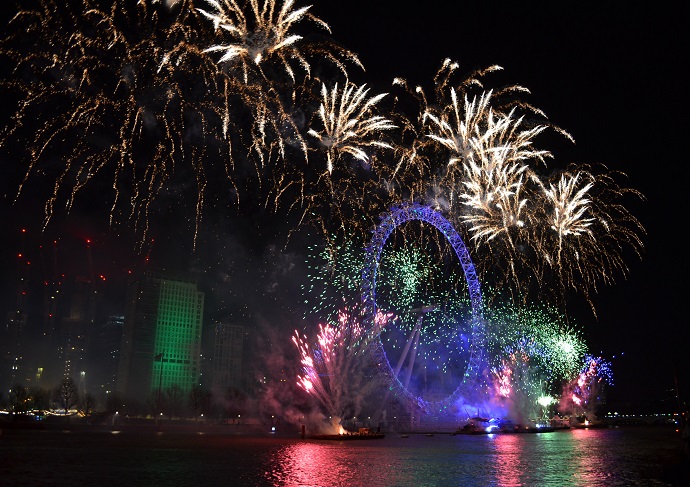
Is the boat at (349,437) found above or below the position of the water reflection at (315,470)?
below

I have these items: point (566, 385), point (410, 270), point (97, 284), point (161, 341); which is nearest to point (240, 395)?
point (161, 341)

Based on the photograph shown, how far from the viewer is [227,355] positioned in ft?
494

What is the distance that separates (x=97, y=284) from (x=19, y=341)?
1542 inches

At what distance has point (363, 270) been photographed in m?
54.1

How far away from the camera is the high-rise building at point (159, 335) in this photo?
145 m

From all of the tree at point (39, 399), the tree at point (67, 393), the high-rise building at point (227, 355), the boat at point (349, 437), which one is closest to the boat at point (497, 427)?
the boat at point (349, 437)

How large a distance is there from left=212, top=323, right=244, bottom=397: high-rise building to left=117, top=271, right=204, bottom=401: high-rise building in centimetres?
574

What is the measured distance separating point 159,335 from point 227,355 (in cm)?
1815

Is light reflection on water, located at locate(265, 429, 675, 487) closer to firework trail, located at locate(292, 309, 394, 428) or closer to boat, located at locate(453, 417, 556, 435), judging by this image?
firework trail, located at locate(292, 309, 394, 428)

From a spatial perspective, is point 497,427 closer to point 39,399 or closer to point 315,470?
point 315,470

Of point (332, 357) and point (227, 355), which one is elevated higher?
point (227, 355)

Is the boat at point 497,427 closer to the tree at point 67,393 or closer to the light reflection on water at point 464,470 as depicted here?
the light reflection on water at point 464,470

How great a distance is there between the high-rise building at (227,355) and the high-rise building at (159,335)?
5.74 m

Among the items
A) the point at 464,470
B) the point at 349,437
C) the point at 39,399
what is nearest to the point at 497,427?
the point at 349,437
